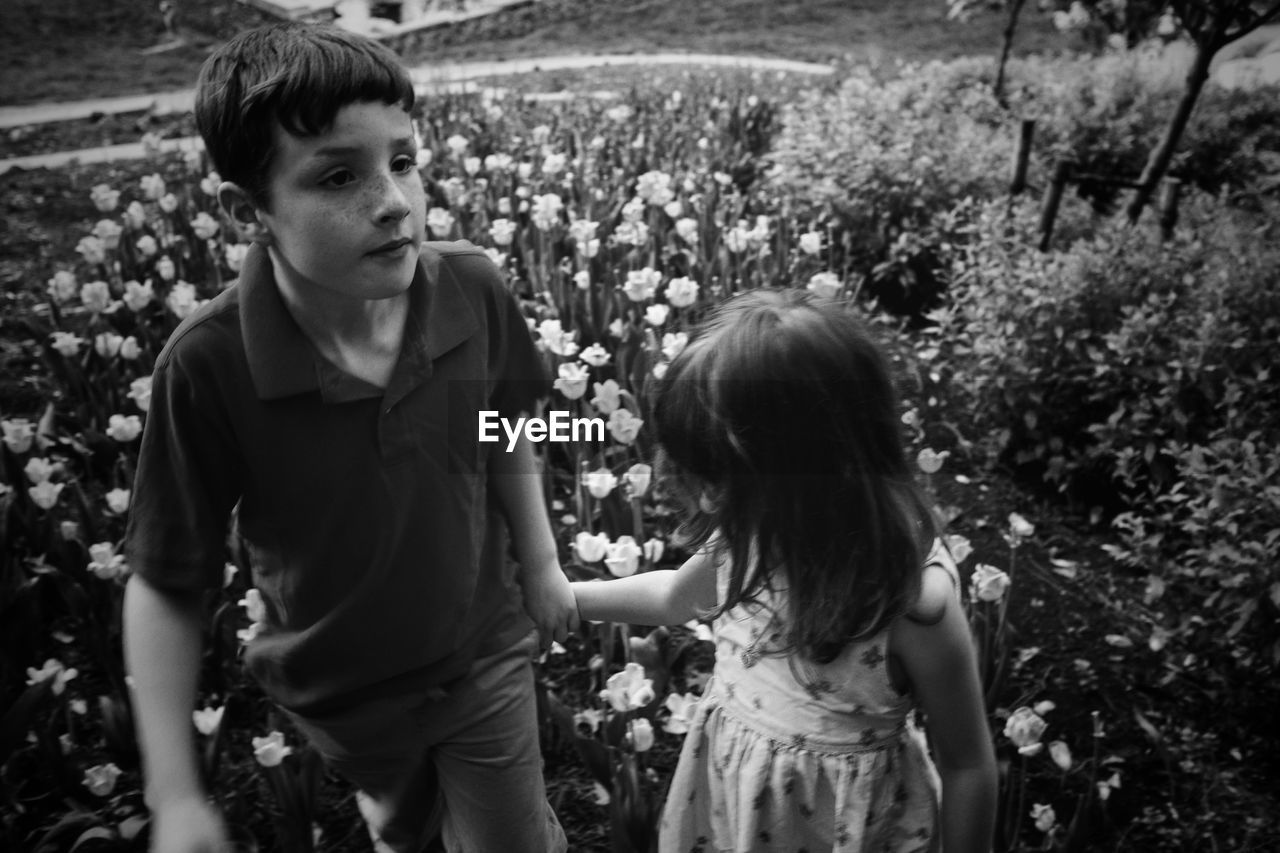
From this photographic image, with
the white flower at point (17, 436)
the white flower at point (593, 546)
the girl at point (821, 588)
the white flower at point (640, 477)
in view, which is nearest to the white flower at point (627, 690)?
the white flower at point (593, 546)

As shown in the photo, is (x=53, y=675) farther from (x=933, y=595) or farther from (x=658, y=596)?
(x=933, y=595)

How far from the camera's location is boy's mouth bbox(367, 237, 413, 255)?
124 cm

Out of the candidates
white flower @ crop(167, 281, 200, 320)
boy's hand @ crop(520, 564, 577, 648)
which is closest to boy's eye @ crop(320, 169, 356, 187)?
boy's hand @ crop(520, 564, 577, 648)

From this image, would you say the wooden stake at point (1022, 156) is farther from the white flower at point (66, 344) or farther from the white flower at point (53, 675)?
the white flower at point (53, 675)

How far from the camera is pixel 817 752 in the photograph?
123 centimetres

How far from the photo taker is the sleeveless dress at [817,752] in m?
1.21

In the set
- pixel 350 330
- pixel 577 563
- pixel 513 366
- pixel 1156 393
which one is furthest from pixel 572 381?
pixel 1156 393

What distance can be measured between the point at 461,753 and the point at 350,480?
43 cm

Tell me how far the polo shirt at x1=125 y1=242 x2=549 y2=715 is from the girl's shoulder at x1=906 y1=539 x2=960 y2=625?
62 centimetres

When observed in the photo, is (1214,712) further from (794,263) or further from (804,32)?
(804,32)

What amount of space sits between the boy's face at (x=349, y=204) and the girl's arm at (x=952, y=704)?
0.73 metres

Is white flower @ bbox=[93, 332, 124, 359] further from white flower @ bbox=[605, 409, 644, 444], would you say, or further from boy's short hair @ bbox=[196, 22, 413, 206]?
boy's short hair @ bbox=[196, 22, 413, 206]

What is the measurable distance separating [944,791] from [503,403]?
0.80 m

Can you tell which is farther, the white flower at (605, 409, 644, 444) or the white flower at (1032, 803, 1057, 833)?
the white flower at (605, 409, 644, 444)
